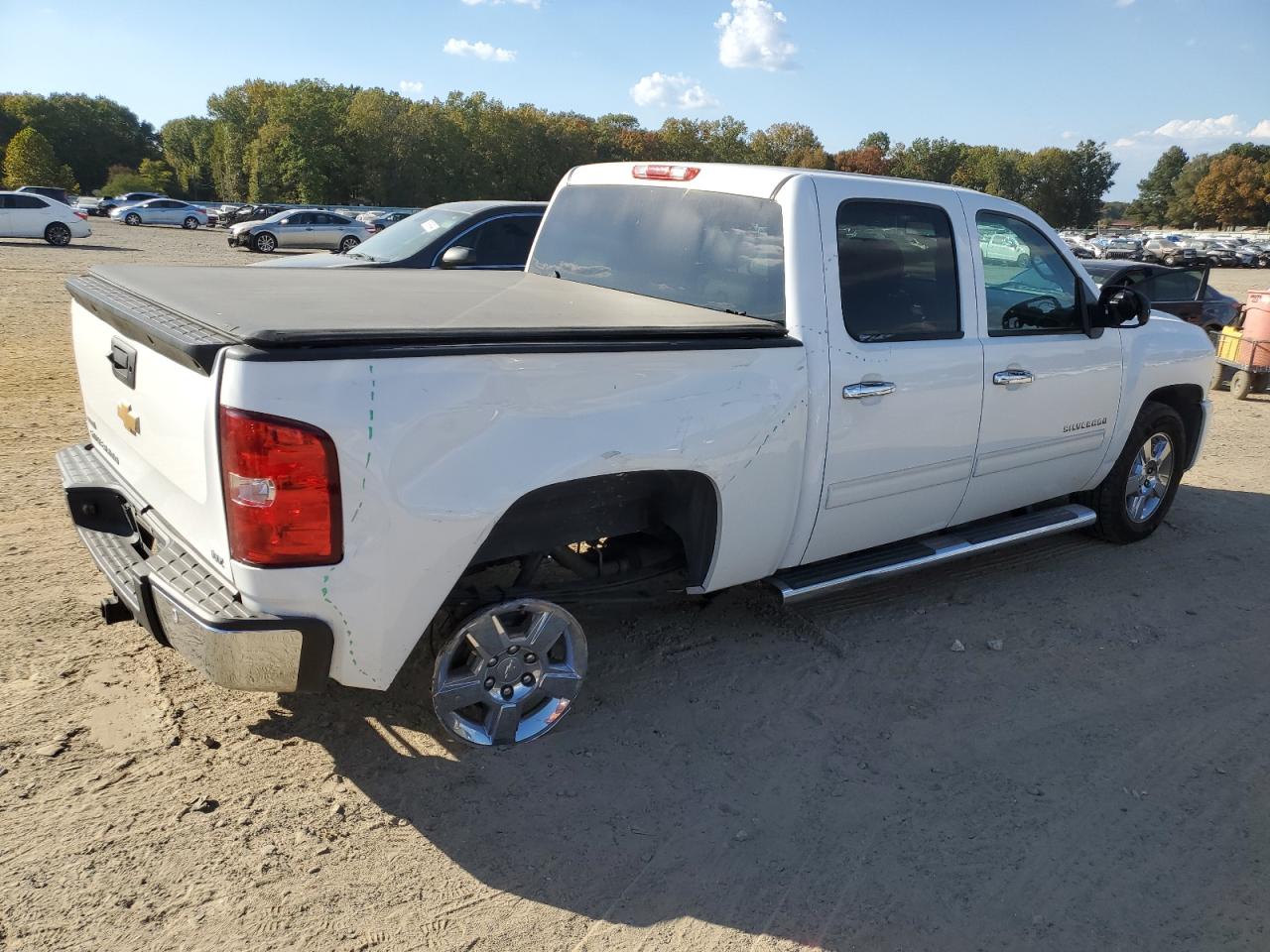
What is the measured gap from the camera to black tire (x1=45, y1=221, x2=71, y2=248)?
26.8 m

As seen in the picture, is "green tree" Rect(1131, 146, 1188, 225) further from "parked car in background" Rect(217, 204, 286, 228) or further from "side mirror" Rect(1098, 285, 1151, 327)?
"side mirror" Rect(1098, 285, 1151, 327)

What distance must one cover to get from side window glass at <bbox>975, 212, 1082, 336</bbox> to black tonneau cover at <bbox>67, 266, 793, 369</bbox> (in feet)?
4.84

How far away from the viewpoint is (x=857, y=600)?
498 centimetres

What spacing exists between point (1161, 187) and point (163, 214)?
127 meters

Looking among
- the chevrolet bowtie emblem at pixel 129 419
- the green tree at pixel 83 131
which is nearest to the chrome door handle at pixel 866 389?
the chevrolet bowtie emblem at pixel 129 419

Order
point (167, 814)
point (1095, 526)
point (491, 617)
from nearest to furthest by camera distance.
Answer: point (167, 814), point (491, 617), point (1095, 526)

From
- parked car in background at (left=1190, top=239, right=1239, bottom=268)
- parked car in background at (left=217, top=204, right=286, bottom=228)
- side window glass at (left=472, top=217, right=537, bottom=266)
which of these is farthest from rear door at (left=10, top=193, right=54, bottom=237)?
parked car in background at (left=1190, top=239, right=1239, bottom=268)

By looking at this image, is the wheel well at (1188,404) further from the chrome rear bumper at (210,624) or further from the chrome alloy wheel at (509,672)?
the chrome rear bumper at (210,624)

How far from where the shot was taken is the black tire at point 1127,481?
18.9 feet

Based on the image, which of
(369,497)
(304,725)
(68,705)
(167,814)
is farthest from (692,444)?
(68,705)

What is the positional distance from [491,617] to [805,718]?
136 cm

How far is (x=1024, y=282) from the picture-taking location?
486 centimetres

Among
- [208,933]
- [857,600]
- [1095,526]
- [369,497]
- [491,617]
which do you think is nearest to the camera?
[208,933]

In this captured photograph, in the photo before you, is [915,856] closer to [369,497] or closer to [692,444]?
[692,444]
